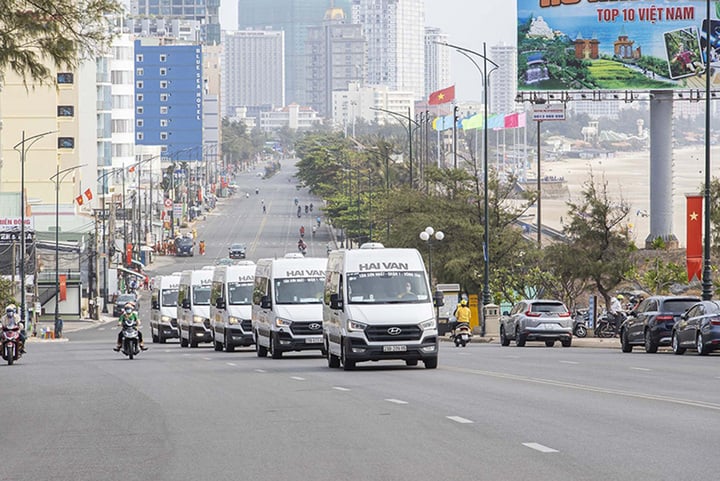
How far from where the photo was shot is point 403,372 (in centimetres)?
2772

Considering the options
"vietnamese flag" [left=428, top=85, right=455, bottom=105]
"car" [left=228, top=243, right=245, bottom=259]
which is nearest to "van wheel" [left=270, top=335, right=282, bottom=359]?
"car" [left=228, top=243, right=245, bottom=259]

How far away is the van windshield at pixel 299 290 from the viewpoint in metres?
35.2

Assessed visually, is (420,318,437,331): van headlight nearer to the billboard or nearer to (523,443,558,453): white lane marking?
(523,443,558,453): white lane marking

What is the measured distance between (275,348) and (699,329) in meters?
9.88

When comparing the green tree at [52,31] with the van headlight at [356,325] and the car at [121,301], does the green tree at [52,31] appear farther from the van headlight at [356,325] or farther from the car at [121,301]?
the car at [121,301]

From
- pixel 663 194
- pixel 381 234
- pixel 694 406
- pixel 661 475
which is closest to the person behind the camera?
pixel 661 475

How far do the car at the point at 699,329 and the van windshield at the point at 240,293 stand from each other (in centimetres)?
1282

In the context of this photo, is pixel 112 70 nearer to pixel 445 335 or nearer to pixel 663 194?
pixel 663 194

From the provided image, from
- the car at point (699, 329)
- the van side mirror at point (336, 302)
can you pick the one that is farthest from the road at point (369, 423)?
the car at point (699, 329)

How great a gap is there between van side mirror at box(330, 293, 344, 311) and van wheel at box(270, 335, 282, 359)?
5.93m

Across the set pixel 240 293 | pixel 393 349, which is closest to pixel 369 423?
pixel 393 349

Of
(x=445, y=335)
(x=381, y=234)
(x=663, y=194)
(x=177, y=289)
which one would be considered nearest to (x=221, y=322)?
(x=177, y=289)

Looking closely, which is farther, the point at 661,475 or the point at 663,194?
the point at 663,194

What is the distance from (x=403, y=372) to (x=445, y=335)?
32.1 meters
